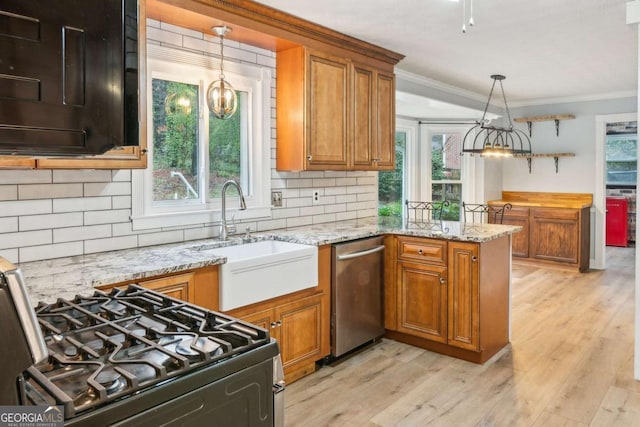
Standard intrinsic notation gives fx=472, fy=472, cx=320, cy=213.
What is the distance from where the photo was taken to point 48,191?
238cm

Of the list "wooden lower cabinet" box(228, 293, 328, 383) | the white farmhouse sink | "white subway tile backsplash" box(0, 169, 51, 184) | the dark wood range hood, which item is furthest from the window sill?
the dark wood range hood

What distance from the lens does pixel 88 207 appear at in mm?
2551

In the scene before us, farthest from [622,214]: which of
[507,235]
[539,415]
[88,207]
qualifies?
[88,207]

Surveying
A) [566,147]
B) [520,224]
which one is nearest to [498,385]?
[520,224]

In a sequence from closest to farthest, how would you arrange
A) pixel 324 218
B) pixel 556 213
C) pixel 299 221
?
pixel 299 221 < pixel 324 218 < pixel 556 213

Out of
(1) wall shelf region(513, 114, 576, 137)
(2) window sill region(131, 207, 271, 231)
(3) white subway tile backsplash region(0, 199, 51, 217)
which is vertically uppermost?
(1) wall shelf region(513, 114, 576, 137)

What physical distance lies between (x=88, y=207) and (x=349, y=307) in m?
1.77

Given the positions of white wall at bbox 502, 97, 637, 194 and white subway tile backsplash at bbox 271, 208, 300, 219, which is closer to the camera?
white subway tile backsplash at bbox 271, 208, 300, 219

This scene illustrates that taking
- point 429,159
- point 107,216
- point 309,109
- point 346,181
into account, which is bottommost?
point 107,216

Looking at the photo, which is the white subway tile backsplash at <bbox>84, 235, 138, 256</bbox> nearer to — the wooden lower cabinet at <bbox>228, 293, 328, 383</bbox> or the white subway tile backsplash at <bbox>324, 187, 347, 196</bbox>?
the wooden lower cabinet at <bbox>228, 293, 328, 383</bbox>

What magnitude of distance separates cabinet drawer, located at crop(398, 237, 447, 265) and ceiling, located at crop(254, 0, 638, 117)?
1.55 metres

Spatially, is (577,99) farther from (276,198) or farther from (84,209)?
(84,209)

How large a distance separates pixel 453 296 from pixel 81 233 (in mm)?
2385

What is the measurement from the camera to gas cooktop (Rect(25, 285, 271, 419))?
794mm
